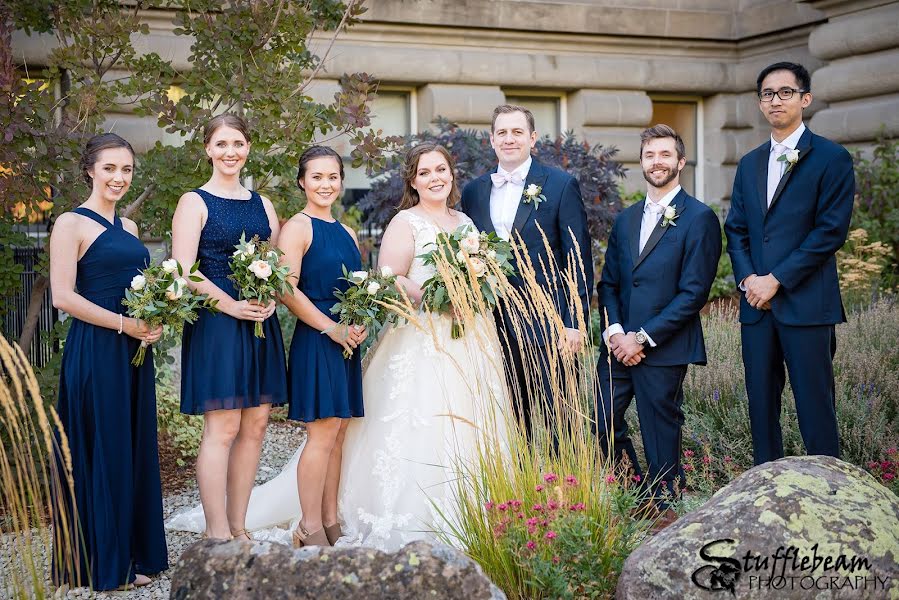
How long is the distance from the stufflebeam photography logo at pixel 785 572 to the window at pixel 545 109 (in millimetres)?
10243

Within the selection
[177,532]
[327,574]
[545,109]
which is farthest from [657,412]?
[545,109]

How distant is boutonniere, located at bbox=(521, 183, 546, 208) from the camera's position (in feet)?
17.5

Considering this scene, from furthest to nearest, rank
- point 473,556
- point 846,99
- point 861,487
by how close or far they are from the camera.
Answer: point 846,99, point 473,556, point 861,487

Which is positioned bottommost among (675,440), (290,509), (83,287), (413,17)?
(290,509)

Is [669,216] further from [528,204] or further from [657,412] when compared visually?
[657,412]

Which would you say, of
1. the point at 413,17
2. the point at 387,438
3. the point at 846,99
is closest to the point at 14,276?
the point at 387,438

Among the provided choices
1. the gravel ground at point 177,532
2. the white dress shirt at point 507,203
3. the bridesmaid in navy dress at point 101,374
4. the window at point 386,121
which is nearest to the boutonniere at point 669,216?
the white dress shirt at point 507,203

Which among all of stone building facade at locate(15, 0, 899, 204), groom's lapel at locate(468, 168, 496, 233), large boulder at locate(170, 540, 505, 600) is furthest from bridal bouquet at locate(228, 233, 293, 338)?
stone building facade at locate(15, 0, 899, 204)

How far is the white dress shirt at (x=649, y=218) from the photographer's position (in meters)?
5.31

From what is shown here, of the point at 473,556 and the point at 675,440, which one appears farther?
the point at 675,440

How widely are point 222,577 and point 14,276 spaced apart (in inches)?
143

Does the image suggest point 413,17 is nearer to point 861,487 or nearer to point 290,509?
point 290,509

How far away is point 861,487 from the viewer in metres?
3.79

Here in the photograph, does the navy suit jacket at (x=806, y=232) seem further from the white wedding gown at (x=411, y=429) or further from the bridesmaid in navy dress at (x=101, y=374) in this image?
the bridesmaid in navy dress at (x=101, y=374)
